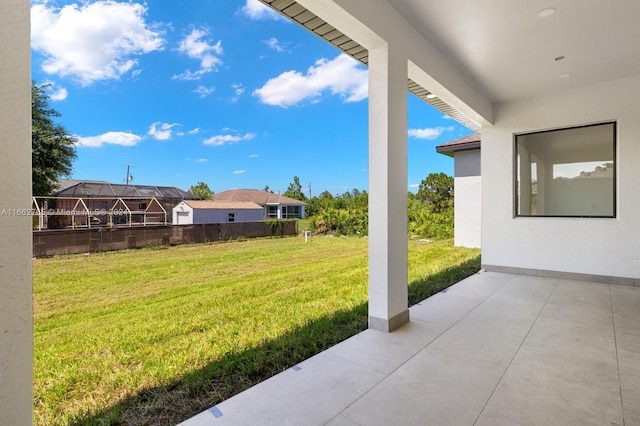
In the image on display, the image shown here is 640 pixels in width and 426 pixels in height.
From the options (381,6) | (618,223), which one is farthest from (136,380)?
(618,223)

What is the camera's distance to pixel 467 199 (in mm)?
9102

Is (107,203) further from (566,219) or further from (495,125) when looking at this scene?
(566,219)

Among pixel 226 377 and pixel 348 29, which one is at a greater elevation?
pixel 348 29

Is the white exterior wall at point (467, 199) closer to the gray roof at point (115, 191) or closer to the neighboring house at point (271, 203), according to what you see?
the gray roof at point (115, 191)

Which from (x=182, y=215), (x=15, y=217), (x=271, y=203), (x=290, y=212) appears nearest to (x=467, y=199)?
(x=15, y=217)

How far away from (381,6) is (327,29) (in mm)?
493

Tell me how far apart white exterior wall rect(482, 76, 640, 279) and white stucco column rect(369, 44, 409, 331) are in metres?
3.18

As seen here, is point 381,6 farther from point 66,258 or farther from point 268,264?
point 66,258

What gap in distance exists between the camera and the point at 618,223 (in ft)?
14.0

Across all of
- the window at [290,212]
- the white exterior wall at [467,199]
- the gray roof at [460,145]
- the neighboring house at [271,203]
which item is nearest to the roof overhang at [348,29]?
the gray roof at [460,145]

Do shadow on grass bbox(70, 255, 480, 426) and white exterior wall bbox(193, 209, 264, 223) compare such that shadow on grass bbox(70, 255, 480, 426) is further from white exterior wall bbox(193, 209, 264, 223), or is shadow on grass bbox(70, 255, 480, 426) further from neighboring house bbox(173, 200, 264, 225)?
white exterior wall bbox(193, 209, 264, 223)

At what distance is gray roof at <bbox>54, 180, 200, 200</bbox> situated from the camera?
52.1ft

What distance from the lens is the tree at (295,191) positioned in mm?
33188

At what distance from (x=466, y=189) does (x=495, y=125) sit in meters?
4.23
